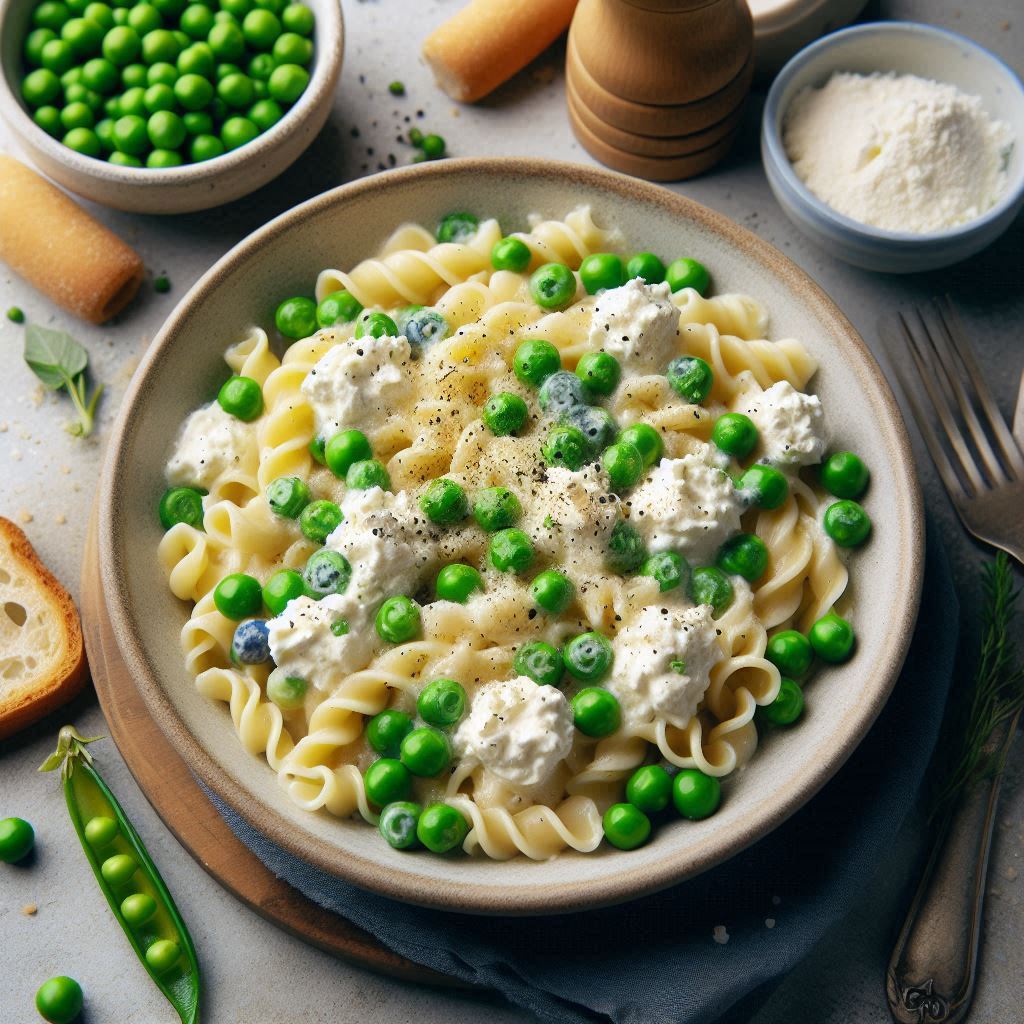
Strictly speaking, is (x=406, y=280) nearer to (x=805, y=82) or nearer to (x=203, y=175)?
(x=203, y=175)

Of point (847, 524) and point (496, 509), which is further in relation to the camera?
point (847, 524)

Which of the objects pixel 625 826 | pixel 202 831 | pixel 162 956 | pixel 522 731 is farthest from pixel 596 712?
pixel 162 956

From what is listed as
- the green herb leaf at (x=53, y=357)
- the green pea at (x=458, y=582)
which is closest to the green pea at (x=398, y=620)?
the green pea at (x=458, y=582)

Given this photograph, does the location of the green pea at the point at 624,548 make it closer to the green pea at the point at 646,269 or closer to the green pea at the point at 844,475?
the green pea at the point at 844,475

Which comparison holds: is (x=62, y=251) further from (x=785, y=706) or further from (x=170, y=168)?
(x=785, y=706)

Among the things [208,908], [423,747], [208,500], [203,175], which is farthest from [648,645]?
[203,175]

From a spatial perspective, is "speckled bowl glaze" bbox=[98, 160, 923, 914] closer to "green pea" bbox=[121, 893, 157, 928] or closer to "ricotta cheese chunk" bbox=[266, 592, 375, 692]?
"ricotta cheese chunk" bbox=[266, 592, 375, 692]
